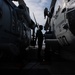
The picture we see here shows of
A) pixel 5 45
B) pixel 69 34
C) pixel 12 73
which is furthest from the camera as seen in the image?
pixel 12 73

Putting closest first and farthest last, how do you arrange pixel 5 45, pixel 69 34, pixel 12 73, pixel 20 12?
pixel 5 45 → pixel 69 34 → pixel 12 73 → pixel 20 12

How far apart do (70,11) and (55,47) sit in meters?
3.54

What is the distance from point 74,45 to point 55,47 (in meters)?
2.85

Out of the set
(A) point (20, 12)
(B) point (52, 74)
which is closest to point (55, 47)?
(A) point (20, 12)

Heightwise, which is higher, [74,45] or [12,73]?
[74,45]

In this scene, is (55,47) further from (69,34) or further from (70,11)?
(70,11)

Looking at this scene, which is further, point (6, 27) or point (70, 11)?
point (6, 27)

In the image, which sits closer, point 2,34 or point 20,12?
point 2,34

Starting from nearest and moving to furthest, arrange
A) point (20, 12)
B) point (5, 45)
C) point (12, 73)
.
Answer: point (5, 45)
point (12, 73)
point (20, 12)

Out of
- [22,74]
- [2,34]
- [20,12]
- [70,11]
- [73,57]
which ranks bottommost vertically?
[22,74]

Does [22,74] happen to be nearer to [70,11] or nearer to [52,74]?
[52,74]

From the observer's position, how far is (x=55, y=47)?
8.62 meters

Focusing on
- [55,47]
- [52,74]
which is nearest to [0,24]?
[52,74]

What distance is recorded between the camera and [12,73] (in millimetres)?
6191
